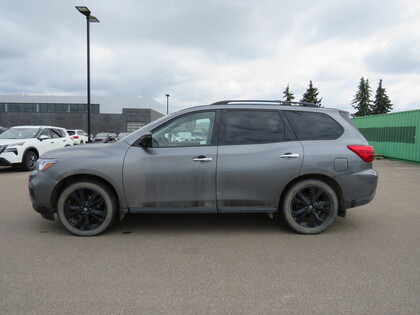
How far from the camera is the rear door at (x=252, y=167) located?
4.35 metres

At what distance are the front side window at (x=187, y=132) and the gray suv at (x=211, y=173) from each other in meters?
0.01

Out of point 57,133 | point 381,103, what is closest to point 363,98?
point 381,103

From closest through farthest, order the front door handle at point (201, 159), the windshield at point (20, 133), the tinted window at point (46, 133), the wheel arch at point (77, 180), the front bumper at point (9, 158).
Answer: the front door handle at point (201, 159)
the wheel arch at point (77, 180)
the front bumper at point (9, 158)
the windshield at point (20, 133)
the tinted window at point (46, 133)

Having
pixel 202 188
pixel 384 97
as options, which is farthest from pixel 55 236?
pixel 384 97

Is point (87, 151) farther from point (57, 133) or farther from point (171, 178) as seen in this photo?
point (57, 133)

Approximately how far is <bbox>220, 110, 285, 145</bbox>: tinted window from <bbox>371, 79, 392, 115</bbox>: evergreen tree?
174 feet

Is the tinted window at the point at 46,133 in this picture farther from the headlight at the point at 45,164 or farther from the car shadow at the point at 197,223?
the headlight at the point at 45,164

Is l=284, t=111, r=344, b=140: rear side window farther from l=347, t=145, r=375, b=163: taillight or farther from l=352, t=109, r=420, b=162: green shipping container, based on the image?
l=352, t=109, r=420, b=162: green shipping container

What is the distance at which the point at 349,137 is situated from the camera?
4.59 meters

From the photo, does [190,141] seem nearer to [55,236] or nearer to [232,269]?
[232,269]

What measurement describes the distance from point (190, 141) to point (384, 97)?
5517cm

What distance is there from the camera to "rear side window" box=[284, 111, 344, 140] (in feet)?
15.1

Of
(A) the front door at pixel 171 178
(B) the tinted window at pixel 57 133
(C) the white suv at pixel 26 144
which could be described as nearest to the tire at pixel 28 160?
(C) the white suv at pixel 26 144

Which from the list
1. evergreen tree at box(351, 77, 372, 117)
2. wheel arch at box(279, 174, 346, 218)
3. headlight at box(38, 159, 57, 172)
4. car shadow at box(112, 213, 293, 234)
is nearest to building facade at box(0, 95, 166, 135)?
evergreen tree at box(351, 77, 372, 117)
